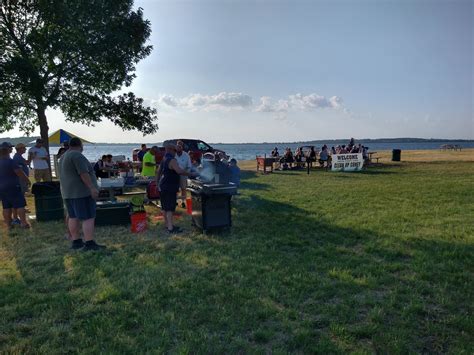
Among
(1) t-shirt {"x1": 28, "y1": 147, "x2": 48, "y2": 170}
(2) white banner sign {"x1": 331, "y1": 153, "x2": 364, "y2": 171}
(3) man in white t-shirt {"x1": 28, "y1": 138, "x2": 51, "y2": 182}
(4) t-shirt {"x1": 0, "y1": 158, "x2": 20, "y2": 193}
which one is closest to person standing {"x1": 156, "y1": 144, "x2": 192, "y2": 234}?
(4) t-shirt {"x1": 0, "y1": 158, "x2": 20, "y2": 193}

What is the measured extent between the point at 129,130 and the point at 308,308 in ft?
46.8

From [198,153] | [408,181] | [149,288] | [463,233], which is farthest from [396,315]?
[198,153]

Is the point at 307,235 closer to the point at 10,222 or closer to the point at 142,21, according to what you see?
the point at 10,222

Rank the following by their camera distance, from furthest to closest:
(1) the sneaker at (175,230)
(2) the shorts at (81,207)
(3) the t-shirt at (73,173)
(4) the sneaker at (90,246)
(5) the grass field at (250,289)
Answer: (1) the sneaker at (175,230)
(4) the sneaker at (90,246)
(2) the shorts at (81,207)
(3) the t-shirt at (73,173)
(5) the grass field at (250,289)

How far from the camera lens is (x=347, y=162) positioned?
760 inches

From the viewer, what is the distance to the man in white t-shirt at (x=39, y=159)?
37.1 feet

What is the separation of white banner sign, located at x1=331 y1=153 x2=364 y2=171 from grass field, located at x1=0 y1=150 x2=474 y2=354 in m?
12.1

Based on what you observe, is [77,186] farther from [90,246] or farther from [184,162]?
[184,162]

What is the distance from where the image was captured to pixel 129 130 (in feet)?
52.6

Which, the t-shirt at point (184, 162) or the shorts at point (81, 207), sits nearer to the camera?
the shorts at point (81, 207)

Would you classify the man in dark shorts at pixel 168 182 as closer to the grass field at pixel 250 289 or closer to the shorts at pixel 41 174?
the grass field at pixel 250 289

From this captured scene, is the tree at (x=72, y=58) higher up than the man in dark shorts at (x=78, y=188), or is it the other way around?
the tree at (x=72, y=58)

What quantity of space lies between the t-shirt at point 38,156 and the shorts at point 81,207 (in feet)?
23.8

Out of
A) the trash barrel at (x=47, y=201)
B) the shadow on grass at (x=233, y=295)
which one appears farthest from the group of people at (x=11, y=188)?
the shadow on grass at (x=233, y=295)
